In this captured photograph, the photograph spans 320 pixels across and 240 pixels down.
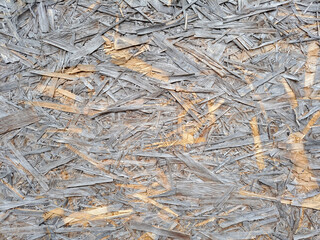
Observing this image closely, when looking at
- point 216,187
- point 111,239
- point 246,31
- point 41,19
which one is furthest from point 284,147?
point 41,19

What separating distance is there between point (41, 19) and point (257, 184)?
2.73 ft

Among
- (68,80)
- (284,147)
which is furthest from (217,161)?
(68,80)

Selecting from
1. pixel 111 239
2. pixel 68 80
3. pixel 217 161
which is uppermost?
pixel 68 80

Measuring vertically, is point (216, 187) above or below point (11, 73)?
below

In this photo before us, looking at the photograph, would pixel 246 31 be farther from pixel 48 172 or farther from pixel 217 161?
pixel 48 172

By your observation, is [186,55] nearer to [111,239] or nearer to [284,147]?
[284,147]

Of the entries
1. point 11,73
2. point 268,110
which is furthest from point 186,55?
point 11,73

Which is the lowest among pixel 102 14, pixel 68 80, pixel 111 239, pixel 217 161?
pixel 111 239

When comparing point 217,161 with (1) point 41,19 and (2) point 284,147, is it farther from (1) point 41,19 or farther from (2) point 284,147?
(1) point 41,19

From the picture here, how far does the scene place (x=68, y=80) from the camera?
2.69 ft

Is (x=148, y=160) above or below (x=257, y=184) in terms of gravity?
above

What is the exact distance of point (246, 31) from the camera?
2.63 ft

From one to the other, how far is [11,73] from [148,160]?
19.8 inches

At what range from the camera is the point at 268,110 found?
2.66 ft
